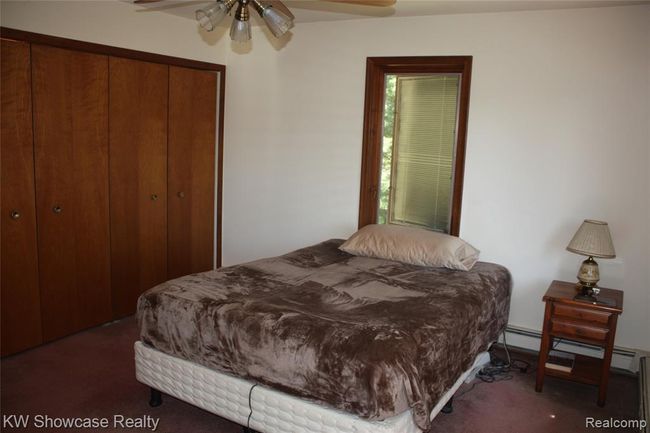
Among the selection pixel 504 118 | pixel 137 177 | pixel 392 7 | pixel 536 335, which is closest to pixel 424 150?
Result: pixel 504 118

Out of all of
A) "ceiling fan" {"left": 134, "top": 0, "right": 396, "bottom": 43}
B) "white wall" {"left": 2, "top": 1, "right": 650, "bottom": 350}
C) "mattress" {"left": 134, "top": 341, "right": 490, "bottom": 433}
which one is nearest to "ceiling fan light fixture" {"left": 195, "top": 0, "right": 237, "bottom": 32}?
"ceiling fan" {"left": 134, "top": 0, "right": 396, "bottom": 43}

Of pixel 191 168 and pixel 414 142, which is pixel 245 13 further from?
pixel 191 168

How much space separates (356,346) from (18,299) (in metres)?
2.25

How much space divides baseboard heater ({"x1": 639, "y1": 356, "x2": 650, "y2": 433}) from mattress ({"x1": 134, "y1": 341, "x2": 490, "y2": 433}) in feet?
2.70

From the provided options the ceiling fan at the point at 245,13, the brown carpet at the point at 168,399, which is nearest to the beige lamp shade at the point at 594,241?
the brown carpet at the point at 168,399

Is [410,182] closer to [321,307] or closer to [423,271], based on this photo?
[423,271]

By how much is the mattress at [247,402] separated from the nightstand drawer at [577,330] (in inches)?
22.9

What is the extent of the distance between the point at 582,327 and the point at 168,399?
7.50 feet

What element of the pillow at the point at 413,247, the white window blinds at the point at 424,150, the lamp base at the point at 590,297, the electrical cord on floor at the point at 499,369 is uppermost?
the white window blinds at the point at 424,150

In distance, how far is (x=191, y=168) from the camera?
4484 millimetres

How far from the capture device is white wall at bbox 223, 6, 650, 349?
332cm

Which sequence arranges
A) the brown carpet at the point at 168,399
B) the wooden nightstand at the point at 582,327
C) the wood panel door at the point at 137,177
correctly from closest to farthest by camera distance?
the brown carpet at the point at 168,399
the wooden nightstand at the point at 582,327
the wood panel door at the point at 137,177

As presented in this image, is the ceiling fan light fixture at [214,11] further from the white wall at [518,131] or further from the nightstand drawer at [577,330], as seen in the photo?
the nightstand drawer at [577,330]

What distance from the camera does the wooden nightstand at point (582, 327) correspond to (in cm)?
298
